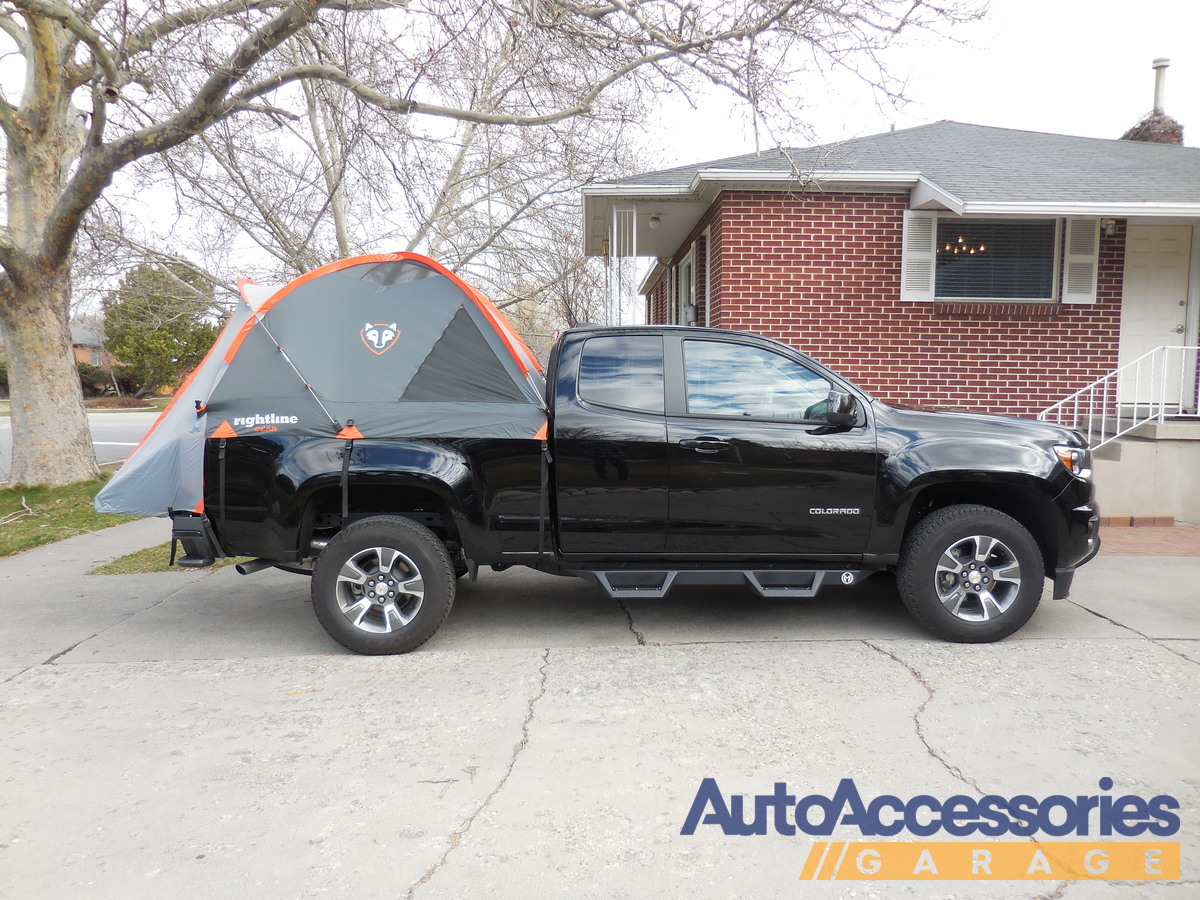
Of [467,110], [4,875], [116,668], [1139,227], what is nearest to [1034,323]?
[1139,227]

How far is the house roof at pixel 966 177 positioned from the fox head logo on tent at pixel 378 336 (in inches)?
199

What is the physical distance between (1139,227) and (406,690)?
1021 cm

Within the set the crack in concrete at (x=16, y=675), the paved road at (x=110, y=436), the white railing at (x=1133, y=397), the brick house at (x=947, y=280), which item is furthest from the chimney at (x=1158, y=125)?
the paved road at (x=110, y=436)

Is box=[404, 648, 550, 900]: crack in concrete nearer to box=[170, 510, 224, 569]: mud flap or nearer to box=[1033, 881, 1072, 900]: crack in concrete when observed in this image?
box=[1033, 881, 1072, 900]: crack in concrete

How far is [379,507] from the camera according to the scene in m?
5.21

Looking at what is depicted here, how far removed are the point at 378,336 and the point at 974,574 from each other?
12.8ft

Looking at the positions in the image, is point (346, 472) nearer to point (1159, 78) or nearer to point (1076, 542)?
point (1076, 542)

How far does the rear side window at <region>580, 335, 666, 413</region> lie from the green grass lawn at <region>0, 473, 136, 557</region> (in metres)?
6.20

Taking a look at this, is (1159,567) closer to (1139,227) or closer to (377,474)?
(1139,227)

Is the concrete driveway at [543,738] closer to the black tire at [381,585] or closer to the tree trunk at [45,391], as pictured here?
the black tire at [381,585]

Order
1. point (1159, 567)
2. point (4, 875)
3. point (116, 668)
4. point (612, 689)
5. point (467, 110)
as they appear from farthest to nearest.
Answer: point (467, 110), point (1159, 567), point (116, 668), point (612, 689), point (4, 875)

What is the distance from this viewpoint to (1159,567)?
23.3 ft

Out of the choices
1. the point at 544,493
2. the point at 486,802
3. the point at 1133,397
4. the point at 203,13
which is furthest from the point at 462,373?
the point at 1133,397

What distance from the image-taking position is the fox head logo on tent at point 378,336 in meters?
5.07
